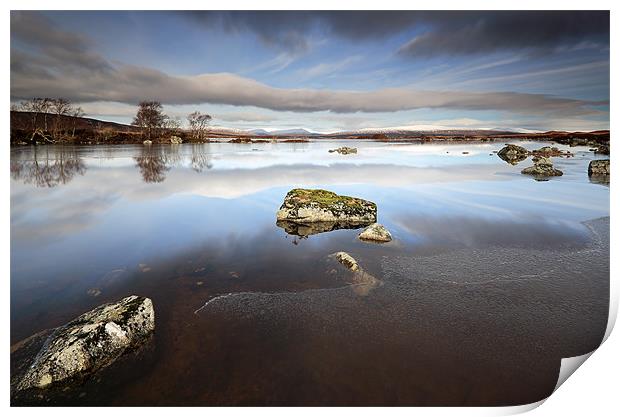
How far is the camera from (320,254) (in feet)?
21.5

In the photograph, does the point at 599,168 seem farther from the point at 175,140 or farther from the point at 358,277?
the point at 175,140

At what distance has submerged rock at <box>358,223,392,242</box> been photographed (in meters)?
7.32

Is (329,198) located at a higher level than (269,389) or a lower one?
higher

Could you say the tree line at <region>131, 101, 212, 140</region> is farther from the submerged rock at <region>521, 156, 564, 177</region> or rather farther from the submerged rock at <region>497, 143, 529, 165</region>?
the submerged rock at <region>497, 143, 529, 165</region>

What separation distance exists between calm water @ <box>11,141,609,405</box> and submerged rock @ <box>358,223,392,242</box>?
1.07 feet

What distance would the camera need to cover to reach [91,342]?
3.40m

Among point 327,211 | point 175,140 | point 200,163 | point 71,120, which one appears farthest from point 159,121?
point 327,211

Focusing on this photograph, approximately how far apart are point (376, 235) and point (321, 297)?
302 cm

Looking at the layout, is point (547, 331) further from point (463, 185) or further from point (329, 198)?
point (463, 185)

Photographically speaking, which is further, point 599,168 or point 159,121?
point 159,121

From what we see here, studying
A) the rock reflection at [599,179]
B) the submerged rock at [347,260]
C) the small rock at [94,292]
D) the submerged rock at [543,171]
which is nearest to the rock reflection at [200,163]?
the small rock at [94,292]

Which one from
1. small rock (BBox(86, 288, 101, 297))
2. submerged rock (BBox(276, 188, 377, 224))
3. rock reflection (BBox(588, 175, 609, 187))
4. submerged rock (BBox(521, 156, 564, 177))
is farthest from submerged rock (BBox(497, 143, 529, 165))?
small rock (BBox(86, 288, 101, 297))
